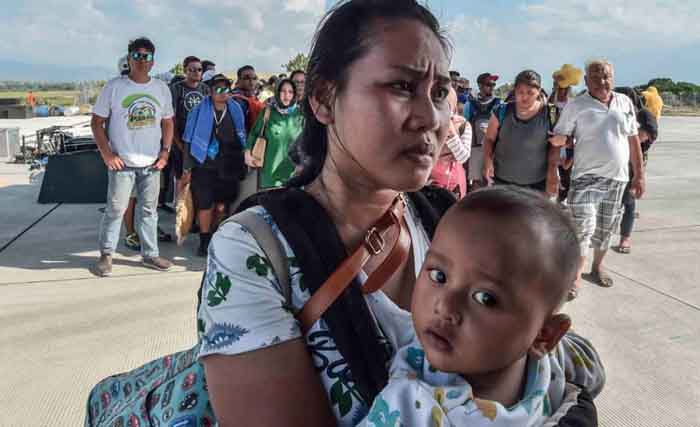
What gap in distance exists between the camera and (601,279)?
16.5 ft

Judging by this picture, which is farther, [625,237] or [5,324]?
[625,237]

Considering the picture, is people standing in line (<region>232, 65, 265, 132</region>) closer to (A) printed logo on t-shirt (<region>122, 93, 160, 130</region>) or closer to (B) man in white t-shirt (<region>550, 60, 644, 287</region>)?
(A) printed logo on t-shirt (<region>122, 93, 160, 130</region>)

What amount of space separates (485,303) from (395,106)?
17.9 inches

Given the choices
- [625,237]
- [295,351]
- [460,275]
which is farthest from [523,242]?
[625,237]

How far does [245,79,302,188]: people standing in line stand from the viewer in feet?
17.6

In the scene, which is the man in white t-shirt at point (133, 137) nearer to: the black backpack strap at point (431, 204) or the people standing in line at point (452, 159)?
the people standing in line at point (452, 159)

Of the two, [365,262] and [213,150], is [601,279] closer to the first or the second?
[213,150]

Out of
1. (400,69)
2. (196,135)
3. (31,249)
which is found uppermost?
(400,69)

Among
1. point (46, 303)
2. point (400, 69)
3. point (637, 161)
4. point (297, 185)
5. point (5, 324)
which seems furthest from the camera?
point (637, 161)

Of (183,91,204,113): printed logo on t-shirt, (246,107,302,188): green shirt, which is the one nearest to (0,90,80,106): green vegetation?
(183,91,204,113): printed logo on t-shirt

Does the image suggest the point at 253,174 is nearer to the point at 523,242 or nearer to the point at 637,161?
the point at 637,161

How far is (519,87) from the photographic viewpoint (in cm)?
492

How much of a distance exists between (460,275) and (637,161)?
4.48m

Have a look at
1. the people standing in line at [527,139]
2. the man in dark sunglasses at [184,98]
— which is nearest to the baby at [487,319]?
the people standing in line at [527,139]
